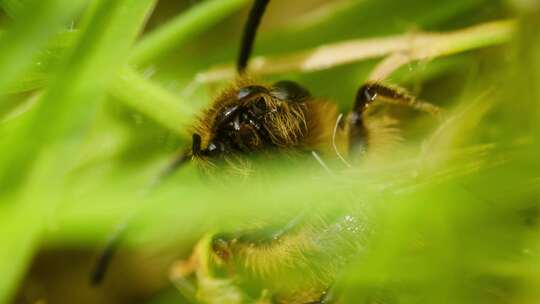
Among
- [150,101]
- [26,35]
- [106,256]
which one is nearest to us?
[26,35]

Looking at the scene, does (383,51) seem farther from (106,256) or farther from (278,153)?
(106,256)

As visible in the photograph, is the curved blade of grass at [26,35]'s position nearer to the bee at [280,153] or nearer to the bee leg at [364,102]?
the bee at [280,153]

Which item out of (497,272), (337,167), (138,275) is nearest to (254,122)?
(337,167)

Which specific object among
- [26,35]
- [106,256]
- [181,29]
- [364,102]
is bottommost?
[106,256]

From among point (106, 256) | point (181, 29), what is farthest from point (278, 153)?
point (106, 256)

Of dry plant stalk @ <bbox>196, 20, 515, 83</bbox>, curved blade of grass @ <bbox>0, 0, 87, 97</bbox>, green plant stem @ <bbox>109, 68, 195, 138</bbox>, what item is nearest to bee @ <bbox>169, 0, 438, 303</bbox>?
green plant stem @ <bbox>109, 68, 195, 138</bbox>

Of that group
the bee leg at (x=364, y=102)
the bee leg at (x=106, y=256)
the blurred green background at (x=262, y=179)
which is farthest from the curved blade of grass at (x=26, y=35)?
the bee leg at (x=364, y=102)
